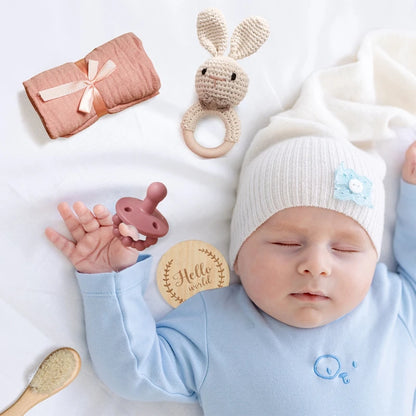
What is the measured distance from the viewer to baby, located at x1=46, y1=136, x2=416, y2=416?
108 cm

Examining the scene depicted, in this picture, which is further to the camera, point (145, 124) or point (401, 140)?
point (401, 140)

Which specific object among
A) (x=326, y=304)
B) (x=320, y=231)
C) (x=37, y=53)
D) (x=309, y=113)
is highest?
(x=37, y=53)

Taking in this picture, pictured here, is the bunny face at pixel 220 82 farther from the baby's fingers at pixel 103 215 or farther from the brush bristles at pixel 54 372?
the brush bristles at pixel 54 372

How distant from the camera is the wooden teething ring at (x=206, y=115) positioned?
1.21 meters

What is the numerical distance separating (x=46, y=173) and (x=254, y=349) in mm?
542

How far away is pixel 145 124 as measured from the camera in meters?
1.19

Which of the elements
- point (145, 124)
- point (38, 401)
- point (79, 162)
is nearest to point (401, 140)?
point (145, 124)

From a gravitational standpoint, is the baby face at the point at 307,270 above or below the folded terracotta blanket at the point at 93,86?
below

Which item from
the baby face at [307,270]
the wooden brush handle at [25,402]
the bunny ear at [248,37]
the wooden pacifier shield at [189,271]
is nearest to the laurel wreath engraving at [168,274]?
the wooden pacifier shield at [189,271]

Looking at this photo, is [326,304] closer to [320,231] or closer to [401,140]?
[320,231]

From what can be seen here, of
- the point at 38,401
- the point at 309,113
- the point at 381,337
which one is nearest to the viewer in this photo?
the point at 38,401

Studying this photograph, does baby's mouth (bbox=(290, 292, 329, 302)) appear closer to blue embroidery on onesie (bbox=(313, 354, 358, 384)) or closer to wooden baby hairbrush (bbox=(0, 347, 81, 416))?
blue embroidery on onesie (bbox=(313, 354, 358, 384))

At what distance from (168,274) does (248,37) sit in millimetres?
527

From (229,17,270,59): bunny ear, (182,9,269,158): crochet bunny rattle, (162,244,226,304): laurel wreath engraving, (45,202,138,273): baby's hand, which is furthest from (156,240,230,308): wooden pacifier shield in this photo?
(229,17,270,59): bunny ear
